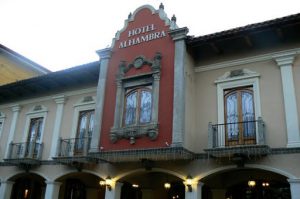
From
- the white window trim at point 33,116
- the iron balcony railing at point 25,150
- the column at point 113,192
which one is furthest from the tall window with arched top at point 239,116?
the white window trim at point 33,116

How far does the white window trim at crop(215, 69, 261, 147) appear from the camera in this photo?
38.1 ft

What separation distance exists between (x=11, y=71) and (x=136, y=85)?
1177cm

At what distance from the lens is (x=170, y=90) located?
12273 mm

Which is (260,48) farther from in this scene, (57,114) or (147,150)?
(57,114)

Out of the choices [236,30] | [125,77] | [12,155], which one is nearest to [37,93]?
[12,155]

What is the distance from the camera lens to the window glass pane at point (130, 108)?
1296cm

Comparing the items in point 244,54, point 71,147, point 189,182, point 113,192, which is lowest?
point 113,192

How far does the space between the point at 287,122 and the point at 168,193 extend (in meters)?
6.57

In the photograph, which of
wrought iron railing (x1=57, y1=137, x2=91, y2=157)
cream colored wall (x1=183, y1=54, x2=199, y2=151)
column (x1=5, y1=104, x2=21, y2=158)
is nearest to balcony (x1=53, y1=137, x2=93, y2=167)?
wrought iron railing (x1=57, y1=137, x2=91, y2=157)

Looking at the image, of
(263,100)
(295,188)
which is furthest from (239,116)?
(295,188)

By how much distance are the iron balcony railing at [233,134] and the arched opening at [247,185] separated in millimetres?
1511

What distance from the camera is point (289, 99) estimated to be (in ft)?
36.3

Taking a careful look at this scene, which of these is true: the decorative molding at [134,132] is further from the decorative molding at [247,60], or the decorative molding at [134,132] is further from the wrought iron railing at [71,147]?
the decorative molding at [247,60]

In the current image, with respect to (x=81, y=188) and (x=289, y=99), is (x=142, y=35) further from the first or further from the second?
(x=81, y=188)
